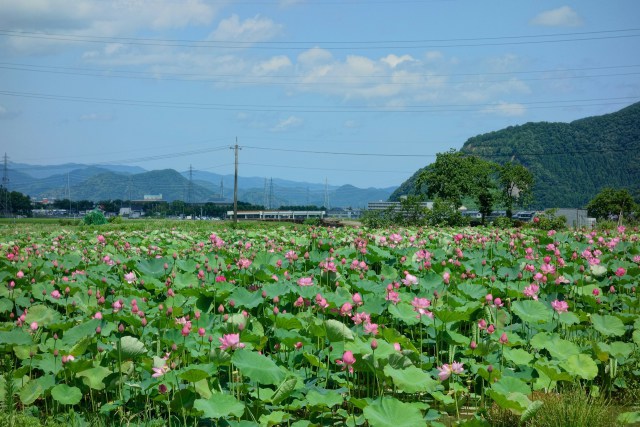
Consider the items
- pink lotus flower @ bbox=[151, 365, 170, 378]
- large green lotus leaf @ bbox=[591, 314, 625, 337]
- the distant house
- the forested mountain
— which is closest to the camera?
pink lotus flower @ bbox=[151, 365, 170, 378]

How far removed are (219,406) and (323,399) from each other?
690 mm

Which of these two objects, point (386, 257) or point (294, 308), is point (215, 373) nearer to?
point (294, 308)

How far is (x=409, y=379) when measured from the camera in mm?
3916

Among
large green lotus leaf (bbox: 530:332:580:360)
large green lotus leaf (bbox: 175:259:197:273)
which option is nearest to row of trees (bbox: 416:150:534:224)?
large green lotus leaf (bbox: 175:259:197:273)

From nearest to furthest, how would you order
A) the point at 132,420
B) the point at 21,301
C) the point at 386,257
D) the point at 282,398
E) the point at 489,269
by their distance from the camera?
1. the point at 282,398
2. the point at 132,420
3. the point at 21,301
4. the point at 489,269
5. the point at 386,257

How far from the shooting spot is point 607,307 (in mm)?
6504

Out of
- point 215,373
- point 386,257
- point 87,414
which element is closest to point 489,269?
point 386,257

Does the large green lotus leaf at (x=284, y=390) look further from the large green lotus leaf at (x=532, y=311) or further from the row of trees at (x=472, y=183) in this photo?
the row of trees at (x=472, y=183)

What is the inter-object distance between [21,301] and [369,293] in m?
3.25

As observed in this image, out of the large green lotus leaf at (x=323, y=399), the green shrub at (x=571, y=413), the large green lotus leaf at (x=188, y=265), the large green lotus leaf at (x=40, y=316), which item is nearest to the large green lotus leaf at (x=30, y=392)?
the large green lotus leaf at (x=40, y=316)

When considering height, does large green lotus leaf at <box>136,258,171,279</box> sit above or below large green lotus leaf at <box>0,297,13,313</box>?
above

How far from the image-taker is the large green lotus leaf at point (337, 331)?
4.36 meters

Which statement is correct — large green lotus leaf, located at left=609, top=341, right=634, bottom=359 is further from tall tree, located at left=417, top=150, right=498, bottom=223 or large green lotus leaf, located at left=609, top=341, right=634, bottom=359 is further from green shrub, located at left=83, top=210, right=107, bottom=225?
tall tree, located at left=417, top=150, right=498, bottom=223

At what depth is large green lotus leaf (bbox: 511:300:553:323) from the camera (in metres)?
5.33
